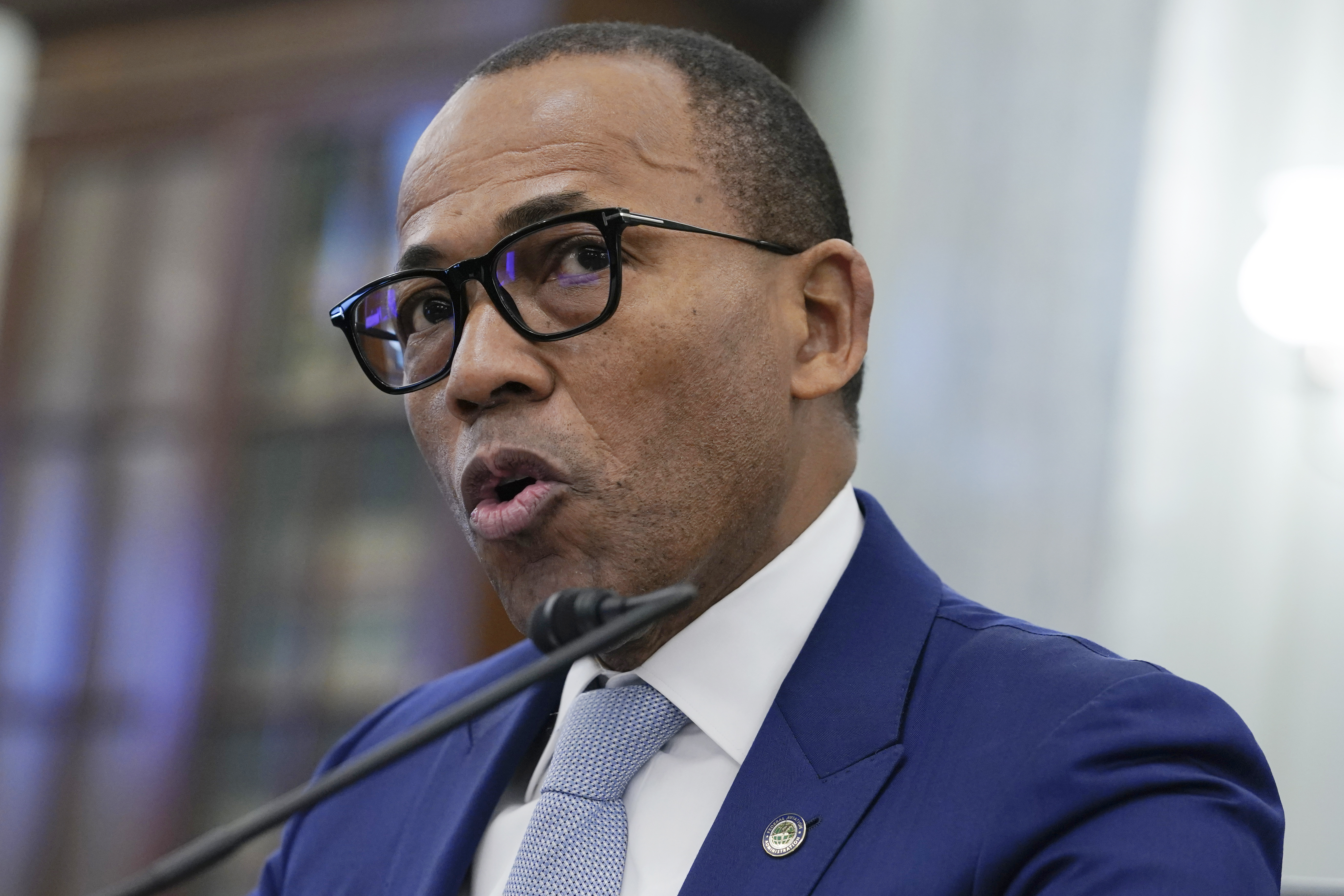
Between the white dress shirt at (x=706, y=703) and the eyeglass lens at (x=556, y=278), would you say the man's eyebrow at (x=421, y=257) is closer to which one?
the eyeglass lens at (x=556, y=278)

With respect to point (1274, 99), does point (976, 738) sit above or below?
below

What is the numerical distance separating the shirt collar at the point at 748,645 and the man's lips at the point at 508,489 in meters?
0.20

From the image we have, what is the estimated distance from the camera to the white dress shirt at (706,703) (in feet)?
3.60

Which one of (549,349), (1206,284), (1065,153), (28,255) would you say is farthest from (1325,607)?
(28,255)

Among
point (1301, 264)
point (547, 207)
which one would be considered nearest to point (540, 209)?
point (547, 207)

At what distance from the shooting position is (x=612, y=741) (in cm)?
116

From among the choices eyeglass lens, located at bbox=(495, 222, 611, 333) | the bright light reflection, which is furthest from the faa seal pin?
the bright light reflection

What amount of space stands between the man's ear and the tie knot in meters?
0.35

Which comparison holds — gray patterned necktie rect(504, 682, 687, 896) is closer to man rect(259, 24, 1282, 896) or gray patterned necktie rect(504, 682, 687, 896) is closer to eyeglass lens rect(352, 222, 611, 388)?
man rect(259, 24, 1282, 896)

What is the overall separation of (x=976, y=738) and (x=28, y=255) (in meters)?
3.12

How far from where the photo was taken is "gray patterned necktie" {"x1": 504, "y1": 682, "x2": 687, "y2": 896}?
3.51ft

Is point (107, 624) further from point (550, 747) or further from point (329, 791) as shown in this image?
point (329, 791)

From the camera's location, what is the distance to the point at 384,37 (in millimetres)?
2881

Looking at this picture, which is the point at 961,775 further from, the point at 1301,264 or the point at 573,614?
the point at 1301,264
